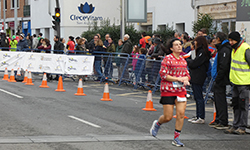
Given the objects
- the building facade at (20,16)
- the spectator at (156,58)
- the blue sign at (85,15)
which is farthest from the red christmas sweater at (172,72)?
the building facade at (20,16)

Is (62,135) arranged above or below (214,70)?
below

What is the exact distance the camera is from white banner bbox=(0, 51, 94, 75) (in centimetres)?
1928

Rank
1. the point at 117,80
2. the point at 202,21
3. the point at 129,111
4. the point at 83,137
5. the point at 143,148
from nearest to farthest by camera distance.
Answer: the point at 143,148 < the point at 83,137 < the point at 129,111 < the point at 117,80 < the point at 202,21

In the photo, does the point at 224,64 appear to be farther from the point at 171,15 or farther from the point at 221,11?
the point at 171,15

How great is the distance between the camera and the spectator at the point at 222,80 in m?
9.72

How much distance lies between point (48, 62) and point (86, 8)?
21.6 metres

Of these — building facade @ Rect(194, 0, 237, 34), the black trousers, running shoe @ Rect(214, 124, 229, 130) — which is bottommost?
running shoe @ Rect(214, 124, 229, 130)

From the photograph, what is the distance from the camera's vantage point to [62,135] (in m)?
8.41

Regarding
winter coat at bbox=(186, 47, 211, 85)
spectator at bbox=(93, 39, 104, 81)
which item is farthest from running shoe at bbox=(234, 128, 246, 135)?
spectator at bbox=(93, 39, 104, 81)

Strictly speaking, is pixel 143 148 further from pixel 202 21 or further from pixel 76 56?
pixel 202 21

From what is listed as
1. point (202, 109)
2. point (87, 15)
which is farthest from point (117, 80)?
point (87, 15)

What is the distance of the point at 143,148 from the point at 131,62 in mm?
10202

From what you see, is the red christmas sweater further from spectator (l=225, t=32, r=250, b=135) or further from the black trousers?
the black trousers

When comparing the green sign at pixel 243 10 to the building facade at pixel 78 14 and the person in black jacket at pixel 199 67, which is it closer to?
the person in black jacket at pixel 199 67
